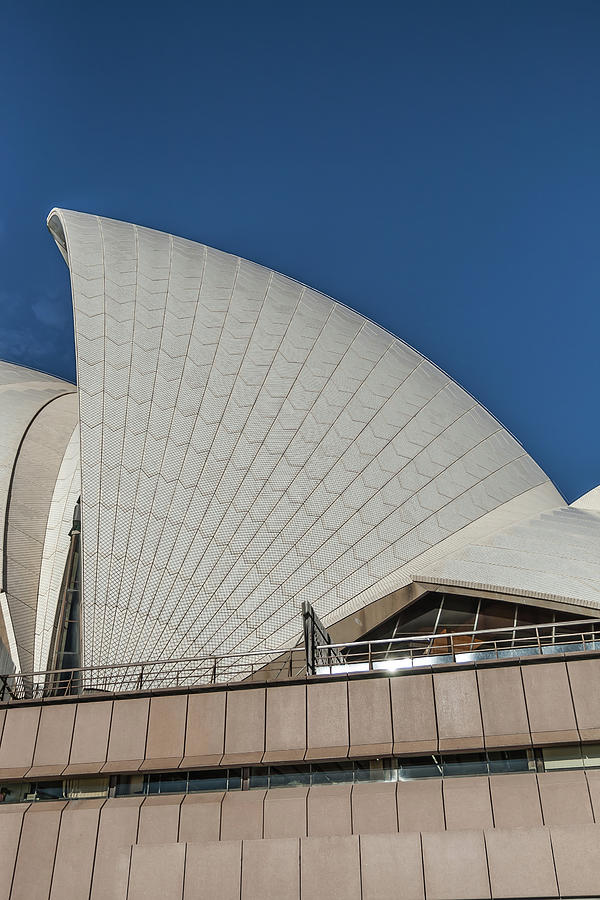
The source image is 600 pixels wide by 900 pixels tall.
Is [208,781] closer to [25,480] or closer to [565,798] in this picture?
[565,798]

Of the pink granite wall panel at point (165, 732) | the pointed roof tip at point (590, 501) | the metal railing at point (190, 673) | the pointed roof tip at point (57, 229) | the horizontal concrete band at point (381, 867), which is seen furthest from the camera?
the pointed roof tip at point (57, 229)

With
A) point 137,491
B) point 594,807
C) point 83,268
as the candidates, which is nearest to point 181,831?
point 594,807

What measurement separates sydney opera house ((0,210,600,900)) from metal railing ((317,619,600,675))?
0.34ft

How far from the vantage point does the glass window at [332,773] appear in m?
12.6

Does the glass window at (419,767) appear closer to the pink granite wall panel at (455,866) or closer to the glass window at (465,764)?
the glass window at (465,764)

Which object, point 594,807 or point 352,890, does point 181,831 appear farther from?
point 594,807

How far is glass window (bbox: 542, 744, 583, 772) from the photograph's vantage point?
1203cm

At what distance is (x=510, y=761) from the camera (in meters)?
12.2

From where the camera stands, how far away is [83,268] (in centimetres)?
2280

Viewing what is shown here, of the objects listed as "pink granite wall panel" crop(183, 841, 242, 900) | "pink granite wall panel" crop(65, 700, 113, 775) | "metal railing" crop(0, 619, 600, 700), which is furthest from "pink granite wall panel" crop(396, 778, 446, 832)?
"pink granite wall panel" crop(65, 700, 113, 775)

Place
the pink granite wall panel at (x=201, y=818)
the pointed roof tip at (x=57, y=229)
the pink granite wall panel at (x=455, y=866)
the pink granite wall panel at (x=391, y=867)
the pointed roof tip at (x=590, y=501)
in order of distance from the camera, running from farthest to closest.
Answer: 1. the pointed roof tip at (x=57, y=229)
2. the pointed roof tip at (x=590, y=501)
3. the pink granite wall panel at (x=201, y=818)
4. the pink granite wall panel at (x=391, y=867)
5. the pink granite wall panel at (x=455, y=866)

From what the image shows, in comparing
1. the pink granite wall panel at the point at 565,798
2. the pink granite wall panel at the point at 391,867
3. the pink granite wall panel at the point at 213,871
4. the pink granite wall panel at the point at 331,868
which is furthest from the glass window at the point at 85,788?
the pink granite wall panel at the point at 565,798

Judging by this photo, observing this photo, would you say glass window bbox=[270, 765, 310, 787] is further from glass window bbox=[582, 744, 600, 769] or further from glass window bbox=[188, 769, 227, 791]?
glass window bbox=[582, 744, 600, 769]

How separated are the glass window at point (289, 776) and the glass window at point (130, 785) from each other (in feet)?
6.48
